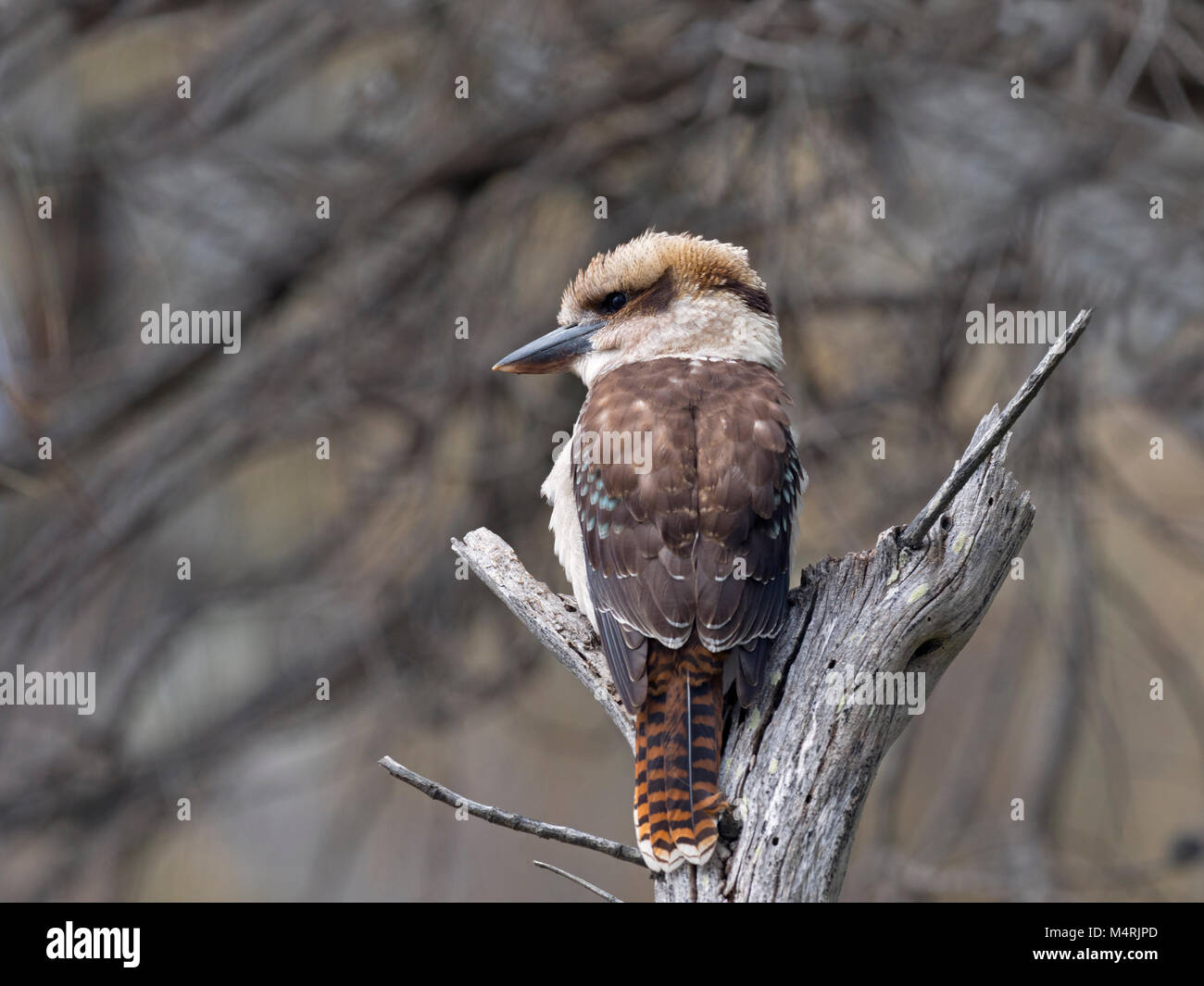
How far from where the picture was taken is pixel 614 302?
3.39 metres

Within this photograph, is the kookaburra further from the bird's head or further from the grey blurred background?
the grey blurred background

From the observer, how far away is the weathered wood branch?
2.07 meters

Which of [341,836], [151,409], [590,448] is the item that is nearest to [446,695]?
[341,836]

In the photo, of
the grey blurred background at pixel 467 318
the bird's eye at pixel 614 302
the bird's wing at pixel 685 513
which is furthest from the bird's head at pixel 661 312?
the grey blurred background at pixel 467 318

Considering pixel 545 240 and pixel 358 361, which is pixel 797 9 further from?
pixel 358 361

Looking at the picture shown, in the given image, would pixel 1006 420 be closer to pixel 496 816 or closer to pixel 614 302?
pixel 496 816

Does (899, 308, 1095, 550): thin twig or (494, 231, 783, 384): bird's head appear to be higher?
(494, 231, 783, 384): bird's head

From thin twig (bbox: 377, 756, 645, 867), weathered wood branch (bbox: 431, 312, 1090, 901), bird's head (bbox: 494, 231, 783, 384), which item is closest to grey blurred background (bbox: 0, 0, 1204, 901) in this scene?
bird's head (bbox: 494, 231, 783, 384)

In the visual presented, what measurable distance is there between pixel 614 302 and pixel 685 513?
997 mm

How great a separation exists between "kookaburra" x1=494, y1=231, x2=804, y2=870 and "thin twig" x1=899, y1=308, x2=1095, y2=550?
450 mm

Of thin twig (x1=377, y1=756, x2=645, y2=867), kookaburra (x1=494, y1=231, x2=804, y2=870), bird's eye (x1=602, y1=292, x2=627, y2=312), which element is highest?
bird's eye (x1=602, y1=292, x2=627, y2=312)

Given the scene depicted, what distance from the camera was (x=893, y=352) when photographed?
4.54 meters

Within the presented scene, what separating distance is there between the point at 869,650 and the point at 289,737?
11.8ft

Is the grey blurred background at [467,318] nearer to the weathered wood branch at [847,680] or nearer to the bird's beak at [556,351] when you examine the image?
the bird's beak at [556,351]
